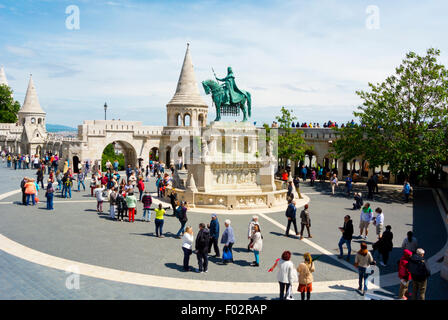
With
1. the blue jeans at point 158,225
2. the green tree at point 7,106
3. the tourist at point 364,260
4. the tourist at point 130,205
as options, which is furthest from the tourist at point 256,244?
the green tree at point 7,106

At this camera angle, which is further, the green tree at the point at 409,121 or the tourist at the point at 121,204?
the green tree at the point at 409,121

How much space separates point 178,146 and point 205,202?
2673cm

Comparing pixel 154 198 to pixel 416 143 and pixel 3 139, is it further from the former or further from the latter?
pixel 3 139

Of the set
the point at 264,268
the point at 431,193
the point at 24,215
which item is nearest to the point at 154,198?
the point at 24,215

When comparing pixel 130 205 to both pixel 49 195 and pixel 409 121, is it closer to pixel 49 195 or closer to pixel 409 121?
pixel 49 195

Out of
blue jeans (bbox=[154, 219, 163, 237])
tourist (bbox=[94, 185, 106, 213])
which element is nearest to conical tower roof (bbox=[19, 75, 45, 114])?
tourist (bbox=[94, 185, 106, 213])

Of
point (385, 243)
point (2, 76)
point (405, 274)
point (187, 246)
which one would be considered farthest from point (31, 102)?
point (405, 274)

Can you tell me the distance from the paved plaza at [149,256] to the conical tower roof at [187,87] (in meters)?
27.6

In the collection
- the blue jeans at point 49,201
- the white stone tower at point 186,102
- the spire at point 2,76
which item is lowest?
the blue jeans at point 49,201

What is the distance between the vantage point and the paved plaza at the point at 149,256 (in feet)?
28.7

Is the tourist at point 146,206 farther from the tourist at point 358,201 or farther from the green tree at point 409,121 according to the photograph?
the green tree at point 409,121

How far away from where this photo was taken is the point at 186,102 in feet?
144

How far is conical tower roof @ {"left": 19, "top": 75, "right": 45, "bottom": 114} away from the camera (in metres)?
59.8

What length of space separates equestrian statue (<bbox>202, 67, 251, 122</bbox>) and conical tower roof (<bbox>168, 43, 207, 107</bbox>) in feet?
67.2
